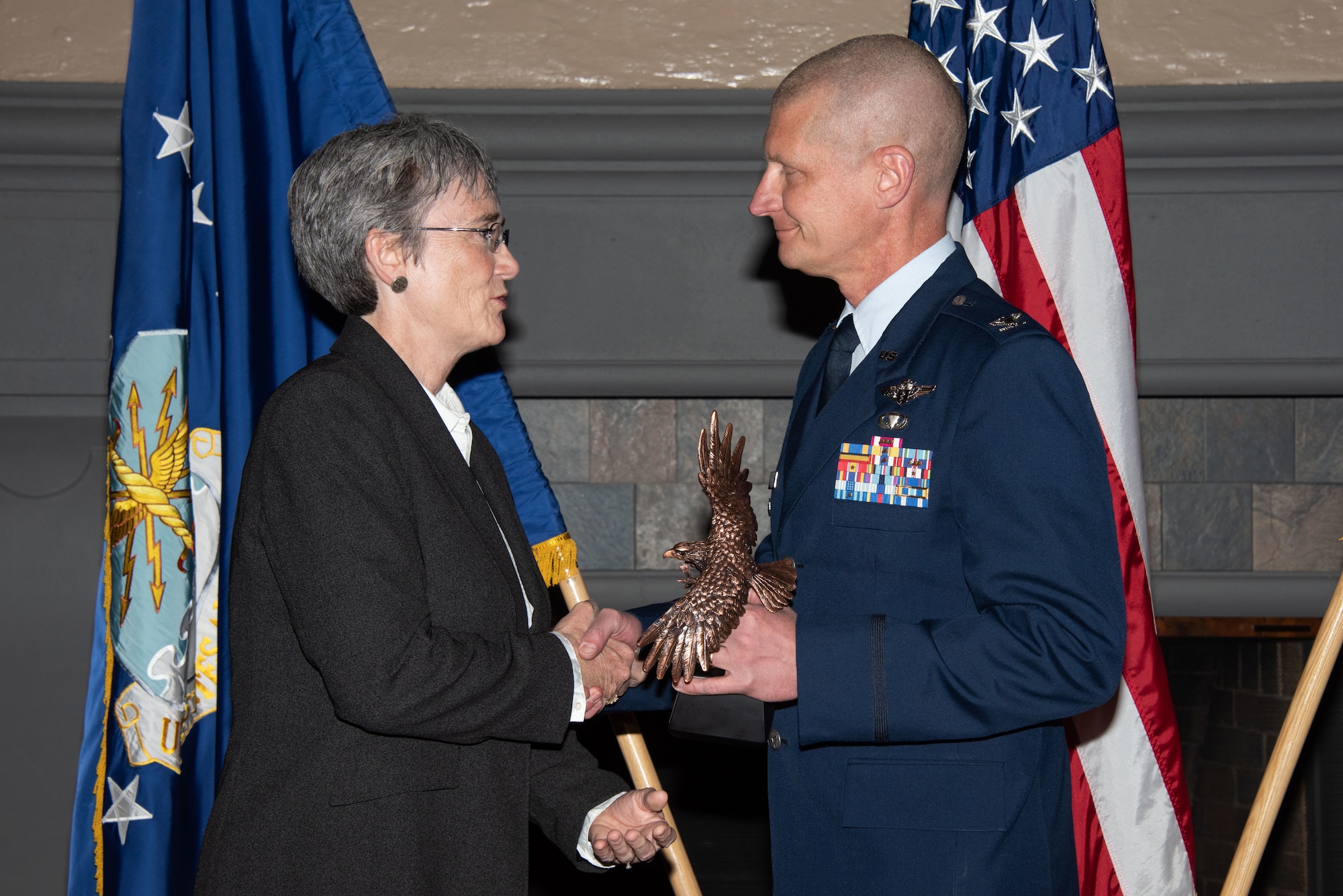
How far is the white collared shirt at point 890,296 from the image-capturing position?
1460 millimetres

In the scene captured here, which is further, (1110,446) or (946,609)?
(1110,446)

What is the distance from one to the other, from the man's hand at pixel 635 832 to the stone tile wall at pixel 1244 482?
1828mm

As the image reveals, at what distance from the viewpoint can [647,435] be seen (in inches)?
113

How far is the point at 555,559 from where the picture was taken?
208cm

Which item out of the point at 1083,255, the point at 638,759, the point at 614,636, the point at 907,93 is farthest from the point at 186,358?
the point at 1083,255

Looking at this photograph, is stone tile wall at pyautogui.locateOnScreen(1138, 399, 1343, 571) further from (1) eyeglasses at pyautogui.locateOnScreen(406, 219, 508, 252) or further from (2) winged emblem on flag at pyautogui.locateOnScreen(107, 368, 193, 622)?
(2) winged emblem on flag at pyautogui.locateOnScreen(107, 368, 193, 622)

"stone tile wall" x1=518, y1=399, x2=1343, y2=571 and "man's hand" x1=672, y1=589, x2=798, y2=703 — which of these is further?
"stone tile wall" x1=518, y1=399, x2=1343, y2=571

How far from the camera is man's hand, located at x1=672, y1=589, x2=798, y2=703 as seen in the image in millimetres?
1247

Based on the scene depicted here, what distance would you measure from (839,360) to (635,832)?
0.68 meters

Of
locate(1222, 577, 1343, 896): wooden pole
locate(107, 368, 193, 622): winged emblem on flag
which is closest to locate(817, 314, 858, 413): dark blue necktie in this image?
locate(1222, 577, 1343, 896): wooden pole

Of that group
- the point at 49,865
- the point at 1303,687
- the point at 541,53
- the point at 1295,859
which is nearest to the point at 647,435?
the point at 541,53

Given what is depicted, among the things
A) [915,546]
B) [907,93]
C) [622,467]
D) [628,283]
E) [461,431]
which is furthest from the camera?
[622,467]

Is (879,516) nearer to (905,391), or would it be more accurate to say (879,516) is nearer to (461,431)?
(905,391)

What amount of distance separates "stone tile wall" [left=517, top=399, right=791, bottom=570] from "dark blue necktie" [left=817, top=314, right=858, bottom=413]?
52.3 inches
